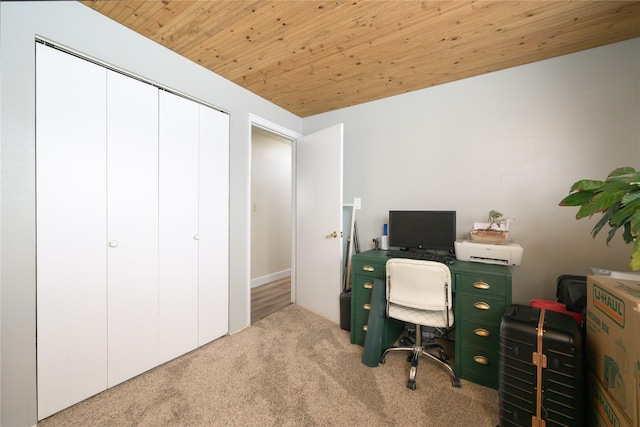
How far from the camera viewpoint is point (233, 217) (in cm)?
250

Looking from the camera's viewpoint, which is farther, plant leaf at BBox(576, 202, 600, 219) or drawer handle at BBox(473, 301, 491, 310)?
drawer handle at BBox(473, 301, 491, 310)

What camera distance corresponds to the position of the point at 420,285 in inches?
70.3

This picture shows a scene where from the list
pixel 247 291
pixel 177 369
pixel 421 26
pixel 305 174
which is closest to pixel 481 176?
pixel 421 26

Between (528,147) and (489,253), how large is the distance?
1.01m

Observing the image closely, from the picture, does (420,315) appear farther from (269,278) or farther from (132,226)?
(269,278)

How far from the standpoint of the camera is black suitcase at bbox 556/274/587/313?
1.63 m

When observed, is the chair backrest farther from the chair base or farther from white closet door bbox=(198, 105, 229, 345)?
white closet door bbox=(198, 105, 229, 345)

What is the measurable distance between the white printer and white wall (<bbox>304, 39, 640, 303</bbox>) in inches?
15.2

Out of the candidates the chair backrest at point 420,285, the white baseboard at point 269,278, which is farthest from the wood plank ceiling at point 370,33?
the white baseboard at point 269,278

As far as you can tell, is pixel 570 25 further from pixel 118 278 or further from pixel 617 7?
pixel 118 278

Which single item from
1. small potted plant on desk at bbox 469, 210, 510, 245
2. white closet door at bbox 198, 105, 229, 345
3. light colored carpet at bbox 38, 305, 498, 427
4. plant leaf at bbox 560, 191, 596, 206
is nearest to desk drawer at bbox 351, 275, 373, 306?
light colored carpet at bbox 38, 305, 498, 427

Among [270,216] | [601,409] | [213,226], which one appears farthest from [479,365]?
[270,216]

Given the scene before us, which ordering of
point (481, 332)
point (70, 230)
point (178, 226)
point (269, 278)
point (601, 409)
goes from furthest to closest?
point (269, 278), point (178, 226), point (481, 332), point (70, 230), point (601, 409)

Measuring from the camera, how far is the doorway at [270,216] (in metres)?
4.05
